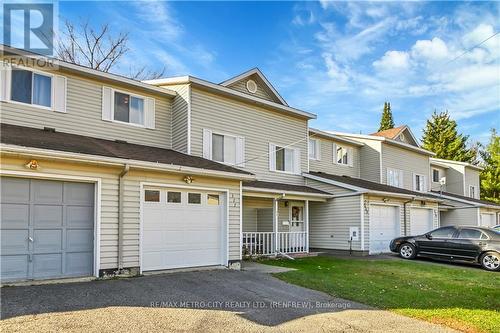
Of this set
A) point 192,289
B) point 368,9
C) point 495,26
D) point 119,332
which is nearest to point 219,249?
point 192,289

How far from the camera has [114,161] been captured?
9.26 metres

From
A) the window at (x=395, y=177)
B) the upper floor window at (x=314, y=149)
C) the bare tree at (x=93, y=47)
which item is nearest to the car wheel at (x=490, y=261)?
the upper floor window at (x=314, y=149)

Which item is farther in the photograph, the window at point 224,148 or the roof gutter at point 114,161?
the window at point 224,148

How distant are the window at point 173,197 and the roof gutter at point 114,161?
0.69 metres

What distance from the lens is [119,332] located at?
5.55 metres

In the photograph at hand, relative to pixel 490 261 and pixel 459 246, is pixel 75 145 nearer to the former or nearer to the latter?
pixel 459 246

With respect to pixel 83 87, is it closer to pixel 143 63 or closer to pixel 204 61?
pixel 204 61

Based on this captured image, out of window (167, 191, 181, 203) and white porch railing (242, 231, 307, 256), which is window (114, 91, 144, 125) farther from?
white porch railing (242, 231, 307, 256)

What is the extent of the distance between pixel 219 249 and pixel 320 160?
10.6 metres

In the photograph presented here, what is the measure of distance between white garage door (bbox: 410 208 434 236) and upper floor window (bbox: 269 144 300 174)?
678cm

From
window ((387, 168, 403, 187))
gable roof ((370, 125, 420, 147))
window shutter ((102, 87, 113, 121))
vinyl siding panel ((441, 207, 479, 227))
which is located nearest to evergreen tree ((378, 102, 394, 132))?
gable roof ((370, 125, 420, 147))

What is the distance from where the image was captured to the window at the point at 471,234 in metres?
14.0

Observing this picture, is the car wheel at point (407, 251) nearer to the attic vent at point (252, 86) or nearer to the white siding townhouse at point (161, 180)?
the white siding townhouse at point (161, 180)

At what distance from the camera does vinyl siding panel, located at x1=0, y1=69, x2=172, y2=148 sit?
11312 mm
